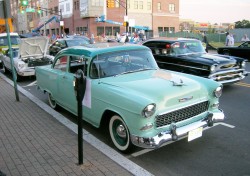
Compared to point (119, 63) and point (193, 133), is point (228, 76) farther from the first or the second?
point (193, 133)

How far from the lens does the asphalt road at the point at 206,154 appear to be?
4.15m

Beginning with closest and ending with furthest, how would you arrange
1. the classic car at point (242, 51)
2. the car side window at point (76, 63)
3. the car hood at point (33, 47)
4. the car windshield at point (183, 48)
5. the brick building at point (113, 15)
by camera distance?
1. the car side window at point (76, 63)
2. the car windshield at point (183, 48)
3. the car hood at point (33, 47)
4. the classic car at point (242, 51)
5. the brick building at point (113, 15)

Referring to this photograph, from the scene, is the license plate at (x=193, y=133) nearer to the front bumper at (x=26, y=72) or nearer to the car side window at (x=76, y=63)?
the car side window at (x=76, y=63)

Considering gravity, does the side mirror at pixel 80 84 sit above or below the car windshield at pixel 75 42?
below

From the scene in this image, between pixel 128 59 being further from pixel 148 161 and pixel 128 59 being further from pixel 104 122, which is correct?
pixel 148 161

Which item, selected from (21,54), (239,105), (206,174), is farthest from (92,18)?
(206,174)

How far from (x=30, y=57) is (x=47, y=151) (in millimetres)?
8724

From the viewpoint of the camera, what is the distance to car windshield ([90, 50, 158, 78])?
5309mm

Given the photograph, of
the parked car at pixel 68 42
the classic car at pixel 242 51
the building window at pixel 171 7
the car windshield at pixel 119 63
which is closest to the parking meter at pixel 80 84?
the car windshield at pixel 119 63

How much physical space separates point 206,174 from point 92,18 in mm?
50161

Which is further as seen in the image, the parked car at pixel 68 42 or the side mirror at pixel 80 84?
the parked car at pixel 68 42

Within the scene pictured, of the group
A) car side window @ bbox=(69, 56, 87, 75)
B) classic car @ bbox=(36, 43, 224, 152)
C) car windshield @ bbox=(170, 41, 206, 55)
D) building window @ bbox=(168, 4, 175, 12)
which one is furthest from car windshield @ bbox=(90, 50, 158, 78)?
building window @ bbox=(168, 4, 175, 12)

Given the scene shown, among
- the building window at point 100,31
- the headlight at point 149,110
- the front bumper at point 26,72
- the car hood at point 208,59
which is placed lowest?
the front bumper at point 26,72

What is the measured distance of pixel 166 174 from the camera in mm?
4074
